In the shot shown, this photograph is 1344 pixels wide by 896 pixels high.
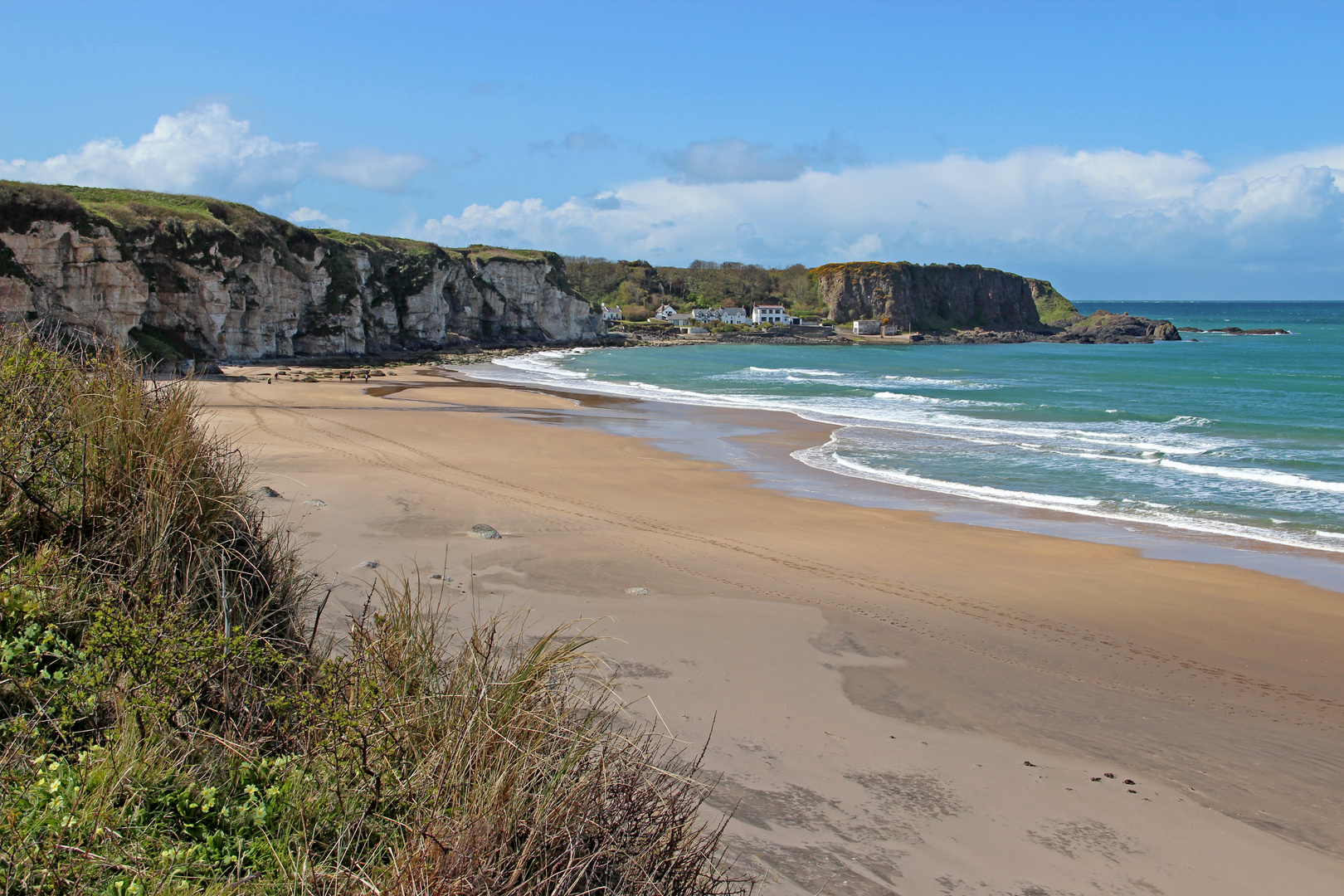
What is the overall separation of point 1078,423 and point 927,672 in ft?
79.9

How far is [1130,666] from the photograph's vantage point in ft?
26.9

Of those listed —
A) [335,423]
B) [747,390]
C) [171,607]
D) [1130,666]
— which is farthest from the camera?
[747,390]

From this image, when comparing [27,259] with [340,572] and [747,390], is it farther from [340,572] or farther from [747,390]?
[340,572]

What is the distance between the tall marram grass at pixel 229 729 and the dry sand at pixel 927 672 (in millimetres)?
1825

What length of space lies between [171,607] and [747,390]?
37511 mm

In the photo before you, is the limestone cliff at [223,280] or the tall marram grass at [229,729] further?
the limestone cliff at [223,280]

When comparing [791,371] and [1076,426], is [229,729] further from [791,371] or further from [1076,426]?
[791,371]

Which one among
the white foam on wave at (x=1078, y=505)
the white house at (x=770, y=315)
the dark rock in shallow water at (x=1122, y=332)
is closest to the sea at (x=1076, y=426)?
the white foam on wave at (x=1078, y=505)

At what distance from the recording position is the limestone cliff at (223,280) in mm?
33312

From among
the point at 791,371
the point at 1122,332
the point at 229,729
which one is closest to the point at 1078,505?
the point at 229,729

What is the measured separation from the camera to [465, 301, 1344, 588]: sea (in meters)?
16.0

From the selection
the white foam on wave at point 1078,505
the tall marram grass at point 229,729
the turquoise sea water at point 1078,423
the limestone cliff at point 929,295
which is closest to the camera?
the tall marram grass at point 229,729

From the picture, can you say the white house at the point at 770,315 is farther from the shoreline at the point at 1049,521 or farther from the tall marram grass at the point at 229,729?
the tall marram grass at the point at 229,729

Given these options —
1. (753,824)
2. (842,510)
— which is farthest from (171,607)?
(842,510)
